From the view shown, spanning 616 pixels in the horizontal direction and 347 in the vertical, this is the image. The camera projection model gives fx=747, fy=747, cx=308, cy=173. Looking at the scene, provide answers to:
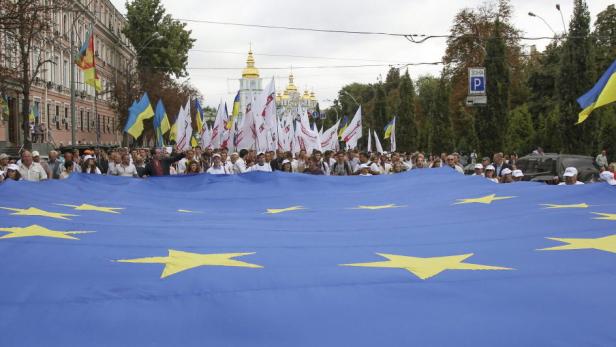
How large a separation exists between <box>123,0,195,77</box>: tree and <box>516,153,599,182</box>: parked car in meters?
47.4

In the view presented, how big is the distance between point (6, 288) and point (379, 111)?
66.7 m

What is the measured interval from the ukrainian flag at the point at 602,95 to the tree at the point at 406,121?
53.2m

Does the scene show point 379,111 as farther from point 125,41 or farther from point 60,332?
point 60,332

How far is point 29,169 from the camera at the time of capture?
12.4 meters

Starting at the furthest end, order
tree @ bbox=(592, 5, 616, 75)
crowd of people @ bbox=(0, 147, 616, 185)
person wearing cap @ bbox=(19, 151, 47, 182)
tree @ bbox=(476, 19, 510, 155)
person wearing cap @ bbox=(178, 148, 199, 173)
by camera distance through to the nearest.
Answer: tree @ bbox=(592, 5, 616, 75) → tree @ bbox=(476, 19, 510, 155) → person wearing cap @ bbox=(178, 148, 199, 173) → crowd of people @ bbox=(0, 147, 616, 185) → person wearing cap @ bbox=(19, 151, 47, 182)

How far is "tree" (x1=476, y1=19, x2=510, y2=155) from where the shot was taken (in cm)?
3672

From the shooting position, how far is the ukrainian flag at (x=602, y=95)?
8570 mm

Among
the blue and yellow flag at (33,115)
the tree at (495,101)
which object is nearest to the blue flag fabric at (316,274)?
the tree at (495,101)

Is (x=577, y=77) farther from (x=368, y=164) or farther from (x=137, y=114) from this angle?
(x=368, y=164)

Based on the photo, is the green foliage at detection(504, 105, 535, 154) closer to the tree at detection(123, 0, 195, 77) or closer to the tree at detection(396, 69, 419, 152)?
the tree at detection(396, 69, 419, 152)

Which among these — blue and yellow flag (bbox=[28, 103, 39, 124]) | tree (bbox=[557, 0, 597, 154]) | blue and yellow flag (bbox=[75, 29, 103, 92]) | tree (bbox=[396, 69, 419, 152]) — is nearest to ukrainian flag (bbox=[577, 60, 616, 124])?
blue and yellow flag (bbox=[75, 29, 103, 92])

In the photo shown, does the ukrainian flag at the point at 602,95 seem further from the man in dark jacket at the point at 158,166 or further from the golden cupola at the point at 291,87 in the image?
the golden cupola at the point at 291,87

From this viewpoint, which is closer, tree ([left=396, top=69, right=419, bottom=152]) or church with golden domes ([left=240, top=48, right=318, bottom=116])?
tree ([left=396, top=69, right=419, bottom=152])

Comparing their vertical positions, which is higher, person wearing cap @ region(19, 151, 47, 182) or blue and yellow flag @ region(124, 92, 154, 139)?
blue and yellow flag @ region(124, 92, 154, 139)
